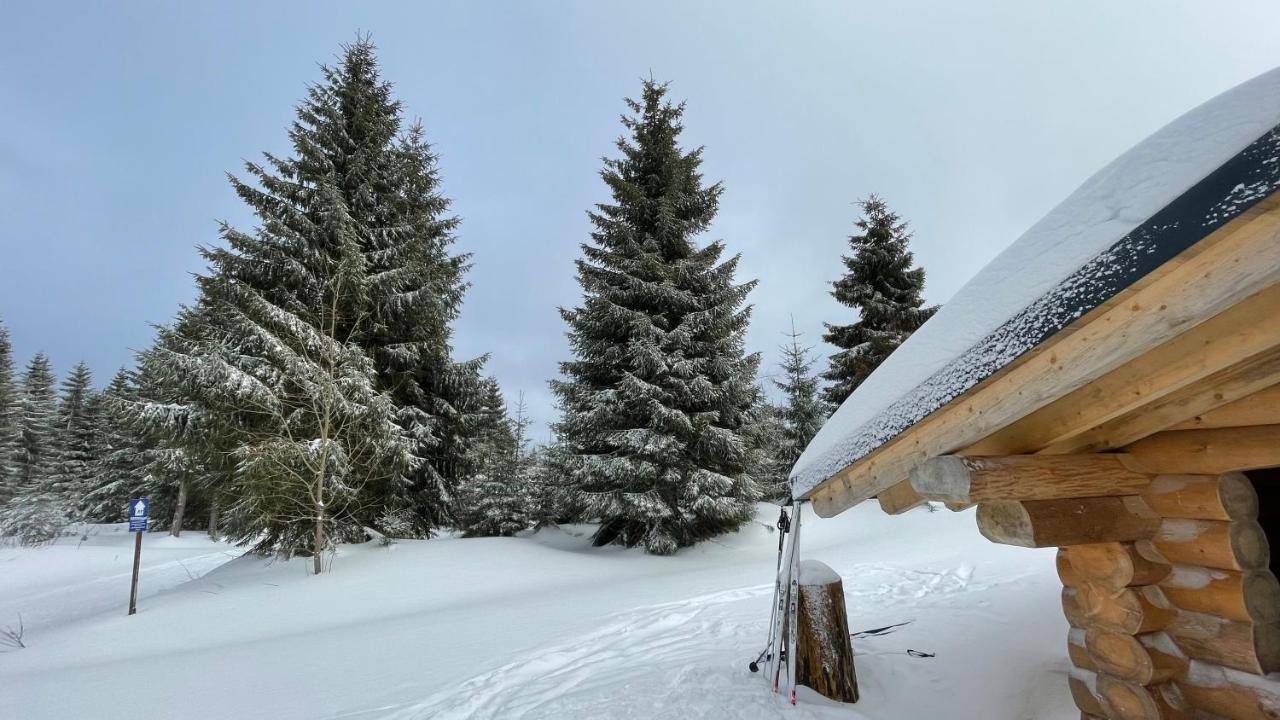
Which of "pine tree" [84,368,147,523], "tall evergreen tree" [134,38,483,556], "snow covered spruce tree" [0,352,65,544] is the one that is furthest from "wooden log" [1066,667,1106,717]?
"snow covered spruce tree" [0,352,65,544]

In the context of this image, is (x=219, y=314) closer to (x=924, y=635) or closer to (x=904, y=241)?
(x=924, y=635)

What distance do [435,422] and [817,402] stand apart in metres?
11.8

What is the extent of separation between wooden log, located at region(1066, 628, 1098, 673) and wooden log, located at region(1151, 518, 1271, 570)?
0.64 meters

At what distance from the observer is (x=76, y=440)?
28391mm

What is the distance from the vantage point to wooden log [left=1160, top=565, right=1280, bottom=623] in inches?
84.0

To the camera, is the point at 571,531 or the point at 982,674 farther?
the point at 571,531

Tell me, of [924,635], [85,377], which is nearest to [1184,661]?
[924,635]

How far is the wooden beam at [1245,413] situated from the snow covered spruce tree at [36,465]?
30.9 meters

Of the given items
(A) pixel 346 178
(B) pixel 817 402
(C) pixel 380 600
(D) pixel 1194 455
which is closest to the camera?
(D) pixel 1194 455

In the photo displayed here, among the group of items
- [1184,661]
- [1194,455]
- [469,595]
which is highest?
[1194,455]

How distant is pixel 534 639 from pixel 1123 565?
15.4 ft

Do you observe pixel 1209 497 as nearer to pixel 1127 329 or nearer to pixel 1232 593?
pixel 1232 593

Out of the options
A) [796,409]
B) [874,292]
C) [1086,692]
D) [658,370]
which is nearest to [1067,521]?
[1086,692]

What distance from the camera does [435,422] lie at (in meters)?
12.0
